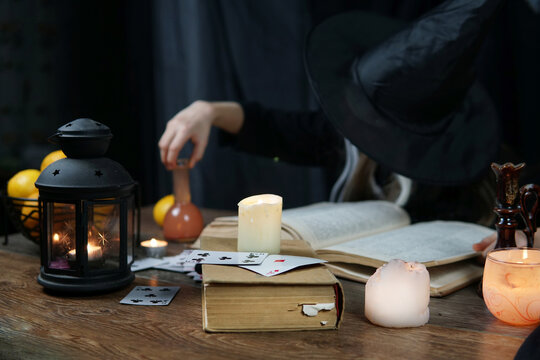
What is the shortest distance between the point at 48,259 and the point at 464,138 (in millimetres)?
902

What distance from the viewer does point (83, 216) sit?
783 millimetres

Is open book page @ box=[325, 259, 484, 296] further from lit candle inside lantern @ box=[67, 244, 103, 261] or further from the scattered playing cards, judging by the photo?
lit candle inside lantern @ box=[67, 244, 103, 261]

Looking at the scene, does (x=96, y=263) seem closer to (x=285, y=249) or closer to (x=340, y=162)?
(x=285, y=249)

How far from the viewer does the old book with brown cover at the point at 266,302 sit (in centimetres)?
67

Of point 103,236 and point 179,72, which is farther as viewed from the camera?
point 179,72

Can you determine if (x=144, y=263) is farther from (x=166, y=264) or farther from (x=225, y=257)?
(x=225, y=257)

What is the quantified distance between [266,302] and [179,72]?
1.78m

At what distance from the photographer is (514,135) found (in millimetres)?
1771

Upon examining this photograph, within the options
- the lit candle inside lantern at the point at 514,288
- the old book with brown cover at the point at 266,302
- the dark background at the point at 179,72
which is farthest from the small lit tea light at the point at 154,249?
the dark background at the point at 179,72

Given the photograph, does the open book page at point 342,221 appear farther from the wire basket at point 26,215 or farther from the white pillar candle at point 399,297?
the wire basket at point 26,215

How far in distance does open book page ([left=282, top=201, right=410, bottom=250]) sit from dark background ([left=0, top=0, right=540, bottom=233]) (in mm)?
611

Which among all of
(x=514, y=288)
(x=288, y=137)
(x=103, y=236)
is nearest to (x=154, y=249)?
(x=103, y=236)

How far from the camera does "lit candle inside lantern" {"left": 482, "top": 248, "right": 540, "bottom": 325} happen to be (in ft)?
2.24

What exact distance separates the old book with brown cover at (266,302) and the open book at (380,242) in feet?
0.63
